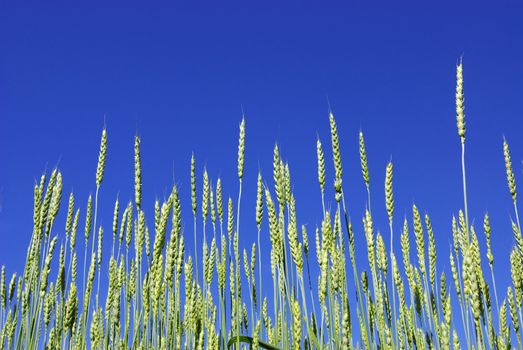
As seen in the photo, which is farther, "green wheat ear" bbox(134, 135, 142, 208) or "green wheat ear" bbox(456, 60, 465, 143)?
"green wheat ear" bbox(134, 135, 142, 208)

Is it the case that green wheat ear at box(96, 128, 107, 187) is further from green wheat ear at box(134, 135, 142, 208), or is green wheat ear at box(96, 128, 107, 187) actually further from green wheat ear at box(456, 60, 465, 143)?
green wheat ear at box(456, 60, 465, 143)

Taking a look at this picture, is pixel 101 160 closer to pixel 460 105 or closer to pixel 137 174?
pixel 137 174

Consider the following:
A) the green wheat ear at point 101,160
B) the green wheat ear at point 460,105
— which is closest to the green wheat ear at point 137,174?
the green wheat ear at point 101,160

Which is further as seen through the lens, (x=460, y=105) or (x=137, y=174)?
(x=137, y=174)

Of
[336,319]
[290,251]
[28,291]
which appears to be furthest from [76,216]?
[336,319]

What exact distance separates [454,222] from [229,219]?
1.13 metres

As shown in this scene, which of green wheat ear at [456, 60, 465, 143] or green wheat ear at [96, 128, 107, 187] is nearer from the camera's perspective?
green wheat ear at [456, 60, 465, 143]

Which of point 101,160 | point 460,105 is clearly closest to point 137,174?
point 101,160

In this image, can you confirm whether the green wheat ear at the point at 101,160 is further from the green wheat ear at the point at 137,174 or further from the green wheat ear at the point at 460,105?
the green wheat ear at the point at 460,105

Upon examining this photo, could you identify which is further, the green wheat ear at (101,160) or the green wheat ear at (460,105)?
the green wheat ear at (101,160)

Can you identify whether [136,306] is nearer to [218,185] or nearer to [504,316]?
[218,185]

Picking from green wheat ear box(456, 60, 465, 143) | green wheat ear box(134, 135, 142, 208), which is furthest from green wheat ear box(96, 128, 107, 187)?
green wheat ear box(456, 60, 465, 143)

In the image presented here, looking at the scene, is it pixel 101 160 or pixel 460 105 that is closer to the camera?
pixel 460 105

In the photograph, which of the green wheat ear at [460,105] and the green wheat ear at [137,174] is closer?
the green wheat ear at [460,105]
